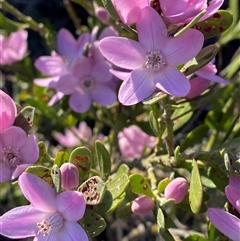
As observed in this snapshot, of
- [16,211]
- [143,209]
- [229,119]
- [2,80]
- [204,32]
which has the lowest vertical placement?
[2,80]

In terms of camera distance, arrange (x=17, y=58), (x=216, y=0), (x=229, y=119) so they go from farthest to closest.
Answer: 1. (x=17, y=58)
2. (x=229, y=119)
3. (x=216, y=0)

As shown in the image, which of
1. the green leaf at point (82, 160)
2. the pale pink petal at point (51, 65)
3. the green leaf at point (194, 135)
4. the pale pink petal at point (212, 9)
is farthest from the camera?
the pale pink petal at point (51, 65)

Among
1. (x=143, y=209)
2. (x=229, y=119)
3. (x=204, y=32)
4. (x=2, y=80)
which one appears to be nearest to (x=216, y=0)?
(x=204, y=32)

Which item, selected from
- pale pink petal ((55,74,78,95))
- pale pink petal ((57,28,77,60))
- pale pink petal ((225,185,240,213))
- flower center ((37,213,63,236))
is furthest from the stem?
pale pink petal ((225,185,240,213))

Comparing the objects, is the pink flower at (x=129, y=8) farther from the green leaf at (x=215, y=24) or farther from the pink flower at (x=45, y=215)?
the pink flower at (x=45, y=215)

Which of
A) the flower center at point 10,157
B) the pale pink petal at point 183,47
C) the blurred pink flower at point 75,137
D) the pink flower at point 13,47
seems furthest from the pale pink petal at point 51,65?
the pale pink petal at point 183,47

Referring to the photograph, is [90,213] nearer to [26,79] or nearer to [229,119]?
[229,119]

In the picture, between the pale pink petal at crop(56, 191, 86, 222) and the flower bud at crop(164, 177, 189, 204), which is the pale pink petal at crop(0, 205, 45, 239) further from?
the flower bud at crop(164, 177, 189, 204)

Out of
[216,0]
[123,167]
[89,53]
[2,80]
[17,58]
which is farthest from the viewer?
[2,80]
